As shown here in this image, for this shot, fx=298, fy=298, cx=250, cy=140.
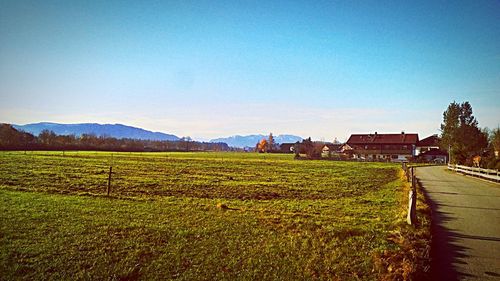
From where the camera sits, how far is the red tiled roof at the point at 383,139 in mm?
94000

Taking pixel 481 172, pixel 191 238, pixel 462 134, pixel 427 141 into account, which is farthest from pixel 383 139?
pixel 191 238

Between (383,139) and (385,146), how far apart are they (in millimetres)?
3356

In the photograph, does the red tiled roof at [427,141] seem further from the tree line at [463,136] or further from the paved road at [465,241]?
the paved road at [465,241]

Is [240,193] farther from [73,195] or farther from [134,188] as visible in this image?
[73,195]

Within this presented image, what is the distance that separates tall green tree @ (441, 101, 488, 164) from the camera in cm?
4688

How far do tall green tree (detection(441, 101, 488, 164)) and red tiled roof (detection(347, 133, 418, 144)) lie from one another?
1719 inches

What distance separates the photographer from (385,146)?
9581 cm

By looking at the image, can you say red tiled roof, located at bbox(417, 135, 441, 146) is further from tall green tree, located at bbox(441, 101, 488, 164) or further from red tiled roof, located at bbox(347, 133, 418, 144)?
tall green tree, located at bbox(441, 101, 488, 164)

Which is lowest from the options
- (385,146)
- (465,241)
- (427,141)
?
(465,241)

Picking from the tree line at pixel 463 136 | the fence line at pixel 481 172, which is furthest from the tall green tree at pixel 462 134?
the fence line at pixel 481 172

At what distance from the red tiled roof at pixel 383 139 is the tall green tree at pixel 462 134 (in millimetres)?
43666

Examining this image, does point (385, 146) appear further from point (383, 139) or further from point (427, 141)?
point (427, 141)

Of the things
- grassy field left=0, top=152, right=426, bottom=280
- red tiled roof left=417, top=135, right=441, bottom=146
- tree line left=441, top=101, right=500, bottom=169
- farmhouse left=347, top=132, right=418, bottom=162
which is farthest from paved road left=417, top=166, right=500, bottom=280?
red tiled roof left=417, top=135, right=441, bottom=146

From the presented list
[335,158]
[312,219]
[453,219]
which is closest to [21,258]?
[312,219]
